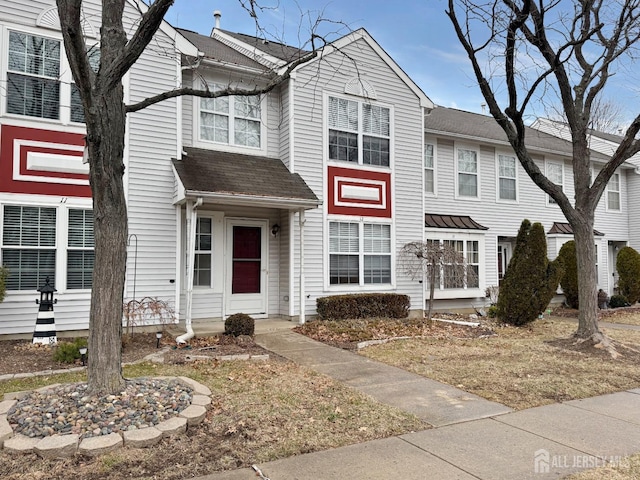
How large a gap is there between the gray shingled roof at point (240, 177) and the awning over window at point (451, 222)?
475 cm

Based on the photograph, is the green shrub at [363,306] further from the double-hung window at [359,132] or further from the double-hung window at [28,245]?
the double-hung window at [28,245]

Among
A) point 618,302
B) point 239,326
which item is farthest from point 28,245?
point 618,302

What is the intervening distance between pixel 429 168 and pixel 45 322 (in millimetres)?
10961

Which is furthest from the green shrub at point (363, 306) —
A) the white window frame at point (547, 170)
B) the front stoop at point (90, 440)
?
the white window frame at point (547, 170)

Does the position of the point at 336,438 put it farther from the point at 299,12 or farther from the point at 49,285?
the point at 49,285

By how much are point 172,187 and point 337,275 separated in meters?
4.42

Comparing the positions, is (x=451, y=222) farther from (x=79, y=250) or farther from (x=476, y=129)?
(x=79, y=250)

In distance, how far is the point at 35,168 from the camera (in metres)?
8.47

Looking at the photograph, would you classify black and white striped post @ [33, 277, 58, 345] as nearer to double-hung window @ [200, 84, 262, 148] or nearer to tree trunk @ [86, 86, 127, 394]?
tree trunk @ [86, 86, 127, 394]

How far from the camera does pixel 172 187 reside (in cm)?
966

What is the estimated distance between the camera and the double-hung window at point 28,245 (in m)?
8.23

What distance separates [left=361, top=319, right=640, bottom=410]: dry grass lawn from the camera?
19.3 feet

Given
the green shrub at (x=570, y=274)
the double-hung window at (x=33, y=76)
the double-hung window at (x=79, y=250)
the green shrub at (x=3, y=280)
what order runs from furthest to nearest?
the green shrub at (x=570, y=274), the double-hung window at (x=79, y=250), the double-hung window at (x=33, y=76), the green shrub at (x=3, y=280)

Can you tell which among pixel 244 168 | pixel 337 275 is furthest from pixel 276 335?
pixel 244 168
